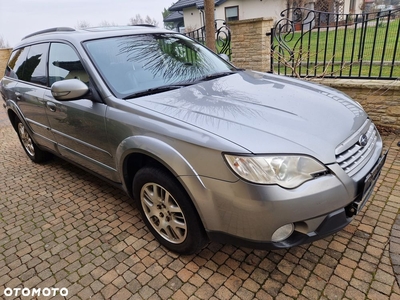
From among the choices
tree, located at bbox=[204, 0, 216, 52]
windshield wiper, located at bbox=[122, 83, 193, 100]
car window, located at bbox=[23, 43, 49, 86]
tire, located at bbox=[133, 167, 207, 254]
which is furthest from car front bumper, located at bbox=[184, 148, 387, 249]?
tree, located at bbox=[204, 0, 216, 52]

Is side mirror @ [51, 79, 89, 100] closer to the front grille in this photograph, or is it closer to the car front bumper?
the car front bumper

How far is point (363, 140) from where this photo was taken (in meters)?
2.18

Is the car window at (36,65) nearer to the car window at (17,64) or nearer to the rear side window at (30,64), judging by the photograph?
the rear side window at (30,64)

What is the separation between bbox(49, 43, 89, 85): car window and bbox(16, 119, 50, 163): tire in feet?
4.95

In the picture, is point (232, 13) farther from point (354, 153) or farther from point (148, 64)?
point (354, 153)

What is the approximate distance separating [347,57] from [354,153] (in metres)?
8.92

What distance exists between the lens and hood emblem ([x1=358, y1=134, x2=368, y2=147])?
2.13 m

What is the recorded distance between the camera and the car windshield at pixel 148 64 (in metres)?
2.61

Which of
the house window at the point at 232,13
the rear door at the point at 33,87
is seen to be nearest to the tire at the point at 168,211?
the rear door at the point at 33,87

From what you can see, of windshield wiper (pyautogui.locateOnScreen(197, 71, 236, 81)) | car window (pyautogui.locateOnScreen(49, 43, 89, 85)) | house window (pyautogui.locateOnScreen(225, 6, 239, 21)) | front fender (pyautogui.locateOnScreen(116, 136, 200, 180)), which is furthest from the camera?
house window (pyautogui.locateOnScreen(225, 6, 239, 21))

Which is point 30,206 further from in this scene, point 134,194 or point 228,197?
point 228,197

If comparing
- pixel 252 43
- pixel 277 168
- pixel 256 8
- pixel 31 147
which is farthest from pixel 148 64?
pixel 256 8

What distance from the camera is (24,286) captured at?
7.47ft

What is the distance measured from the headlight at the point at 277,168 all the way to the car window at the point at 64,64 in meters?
1.70
